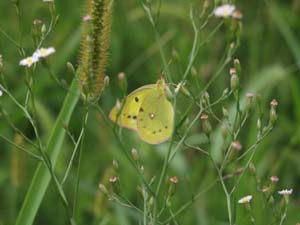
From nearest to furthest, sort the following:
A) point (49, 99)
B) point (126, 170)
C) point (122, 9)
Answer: point (126, 170) < point (49, 99) < point (122, 9)

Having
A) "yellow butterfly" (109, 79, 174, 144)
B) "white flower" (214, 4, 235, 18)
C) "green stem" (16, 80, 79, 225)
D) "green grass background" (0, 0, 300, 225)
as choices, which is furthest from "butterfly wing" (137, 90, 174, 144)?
"green grass background" (0, 0, 300, 225)

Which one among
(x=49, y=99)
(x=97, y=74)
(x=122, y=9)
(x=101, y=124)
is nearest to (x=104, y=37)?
(x=97, y=74)

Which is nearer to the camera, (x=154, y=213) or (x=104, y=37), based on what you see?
(x=154, y=213)

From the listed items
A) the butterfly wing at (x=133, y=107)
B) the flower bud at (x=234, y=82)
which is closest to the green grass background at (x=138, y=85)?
the butterfly wing at (x=133, y=107)

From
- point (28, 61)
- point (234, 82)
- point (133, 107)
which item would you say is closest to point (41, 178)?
point (133, 107)

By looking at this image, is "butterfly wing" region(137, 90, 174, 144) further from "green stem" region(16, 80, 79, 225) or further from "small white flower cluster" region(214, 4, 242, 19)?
"small white flower cluster" region(214, 4, 242, 19)

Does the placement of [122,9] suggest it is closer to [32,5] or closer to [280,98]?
[32,5]

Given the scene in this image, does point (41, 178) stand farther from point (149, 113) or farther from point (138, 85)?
point (138, 85)
